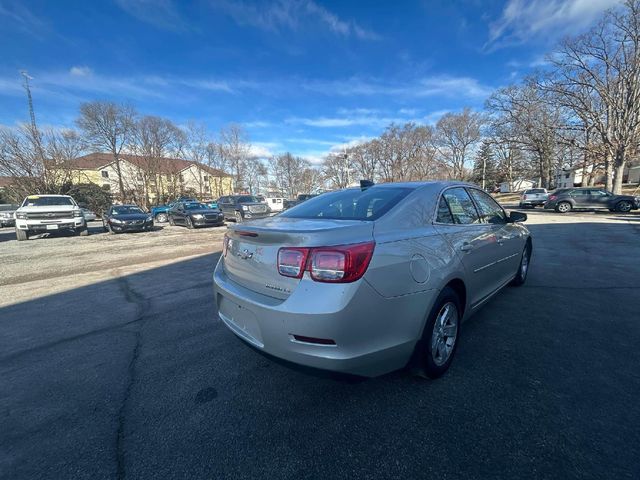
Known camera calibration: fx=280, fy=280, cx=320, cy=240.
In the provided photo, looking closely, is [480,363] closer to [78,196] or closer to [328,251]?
[328,251]

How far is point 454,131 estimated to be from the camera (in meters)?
52.0

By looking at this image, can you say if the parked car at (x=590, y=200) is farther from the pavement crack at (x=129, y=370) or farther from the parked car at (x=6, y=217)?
the parked car at (x=6, y=217)

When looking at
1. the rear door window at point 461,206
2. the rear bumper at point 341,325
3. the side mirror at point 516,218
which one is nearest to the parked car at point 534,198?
the side mirror at point 516,218

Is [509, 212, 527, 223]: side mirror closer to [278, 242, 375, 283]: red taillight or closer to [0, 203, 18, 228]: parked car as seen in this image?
[278, 242, 375, 283]: red taillight

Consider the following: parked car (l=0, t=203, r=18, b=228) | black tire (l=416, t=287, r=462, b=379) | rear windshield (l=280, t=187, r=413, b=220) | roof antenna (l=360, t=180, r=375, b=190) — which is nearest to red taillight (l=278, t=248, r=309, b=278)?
rear windshield (l=280, t=187, r=413, b=220)

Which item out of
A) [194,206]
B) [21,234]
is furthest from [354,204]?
[194,206]

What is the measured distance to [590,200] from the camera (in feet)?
60.9

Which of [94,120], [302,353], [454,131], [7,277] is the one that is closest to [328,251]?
[302,353]

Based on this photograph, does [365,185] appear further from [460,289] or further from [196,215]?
[196,215]

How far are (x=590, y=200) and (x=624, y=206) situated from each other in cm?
162

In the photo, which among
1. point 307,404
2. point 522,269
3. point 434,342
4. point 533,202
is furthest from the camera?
point 533,202

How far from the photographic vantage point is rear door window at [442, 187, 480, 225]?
2.85m

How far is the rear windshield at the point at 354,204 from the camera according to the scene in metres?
2.42

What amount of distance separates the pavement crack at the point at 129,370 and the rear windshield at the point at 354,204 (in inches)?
81.7
